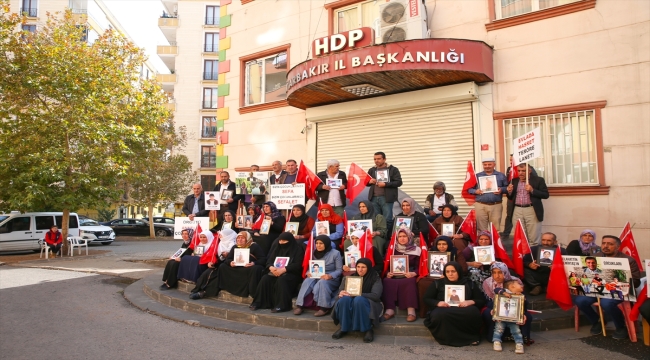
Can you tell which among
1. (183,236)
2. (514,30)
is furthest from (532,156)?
(183,236)

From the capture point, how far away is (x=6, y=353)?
20.3ft

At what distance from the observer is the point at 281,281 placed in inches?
311

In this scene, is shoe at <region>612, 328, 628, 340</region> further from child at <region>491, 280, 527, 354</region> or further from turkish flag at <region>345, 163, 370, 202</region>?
turkish flag at <region>345, 163, 370, 202</region>

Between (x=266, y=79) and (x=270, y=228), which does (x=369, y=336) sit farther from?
(x=266, y=79)

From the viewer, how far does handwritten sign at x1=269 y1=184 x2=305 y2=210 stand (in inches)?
381

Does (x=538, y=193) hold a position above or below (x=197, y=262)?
above

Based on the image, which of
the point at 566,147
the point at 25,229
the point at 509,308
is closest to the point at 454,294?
the point at 509,308

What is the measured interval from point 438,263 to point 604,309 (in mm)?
2362

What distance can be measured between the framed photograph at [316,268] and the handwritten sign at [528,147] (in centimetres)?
411

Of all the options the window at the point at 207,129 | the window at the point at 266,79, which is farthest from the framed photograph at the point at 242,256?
the window at the point at 207,129

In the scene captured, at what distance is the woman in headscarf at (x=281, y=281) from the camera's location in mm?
7852

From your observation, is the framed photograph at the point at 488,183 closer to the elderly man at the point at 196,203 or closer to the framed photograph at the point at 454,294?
the framed photograph at the point at 454,294

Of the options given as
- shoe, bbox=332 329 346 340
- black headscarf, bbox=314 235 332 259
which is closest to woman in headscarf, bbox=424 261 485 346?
shoe, bbox=332 329 346 340

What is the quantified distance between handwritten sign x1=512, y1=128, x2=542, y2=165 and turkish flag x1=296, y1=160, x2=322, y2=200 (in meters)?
4.10
